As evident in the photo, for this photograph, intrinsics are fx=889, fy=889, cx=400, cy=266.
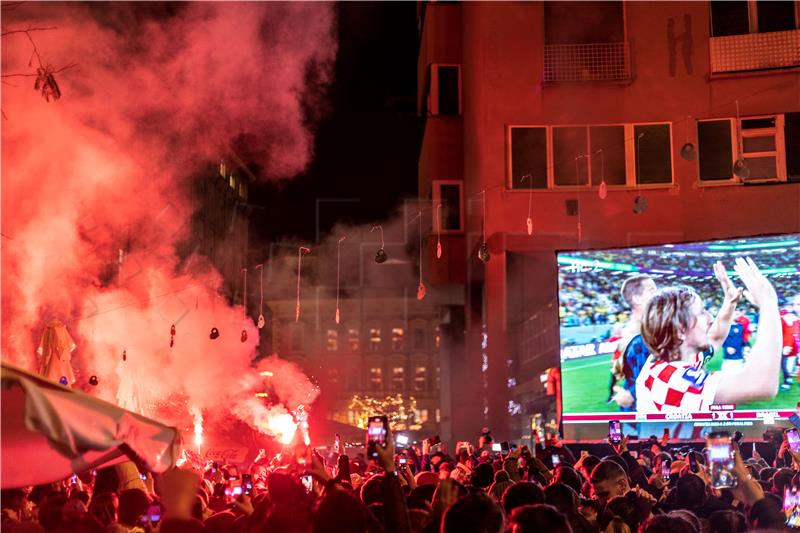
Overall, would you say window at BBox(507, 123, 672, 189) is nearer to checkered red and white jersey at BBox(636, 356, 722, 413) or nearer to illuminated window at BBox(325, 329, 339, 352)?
checkered red and white jersey at BBox(636, 356, 722, 413)

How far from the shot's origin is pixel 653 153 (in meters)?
20.7

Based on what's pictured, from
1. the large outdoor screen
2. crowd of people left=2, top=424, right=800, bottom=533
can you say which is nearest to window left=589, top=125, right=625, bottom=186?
the large outdoor screen

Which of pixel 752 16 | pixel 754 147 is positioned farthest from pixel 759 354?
pixel 752 16

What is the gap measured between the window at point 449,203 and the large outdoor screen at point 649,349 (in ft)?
18.1

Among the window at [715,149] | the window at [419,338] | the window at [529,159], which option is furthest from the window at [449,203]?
the window at [419,338]

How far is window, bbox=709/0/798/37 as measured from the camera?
2002 cm

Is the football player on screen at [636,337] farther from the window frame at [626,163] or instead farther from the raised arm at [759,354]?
the window frame at [626,163]

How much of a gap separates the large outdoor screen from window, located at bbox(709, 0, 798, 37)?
5.98 meters

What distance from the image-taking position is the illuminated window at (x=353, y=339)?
9369 centimetres

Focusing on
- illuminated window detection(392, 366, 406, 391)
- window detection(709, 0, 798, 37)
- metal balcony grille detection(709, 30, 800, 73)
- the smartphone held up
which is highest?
window detection(709, 0, 798, 37)

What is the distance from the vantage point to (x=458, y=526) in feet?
13.2

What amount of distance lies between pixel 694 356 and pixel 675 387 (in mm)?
701

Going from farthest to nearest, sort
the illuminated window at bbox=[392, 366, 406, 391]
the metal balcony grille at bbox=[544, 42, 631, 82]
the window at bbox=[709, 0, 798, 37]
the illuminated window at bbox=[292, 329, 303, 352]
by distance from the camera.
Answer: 1. the illuminated window at bbox=[392, 366, 406, 391]
2. the illuminated window at bbox=[292, 329, 303, 352]
3. the metal balcony grille at bbox=[544, 42, 631, 82]
4. the window at bbox=[709, 0, 798, 37]

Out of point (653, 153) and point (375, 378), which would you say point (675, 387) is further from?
point (375, 378)
